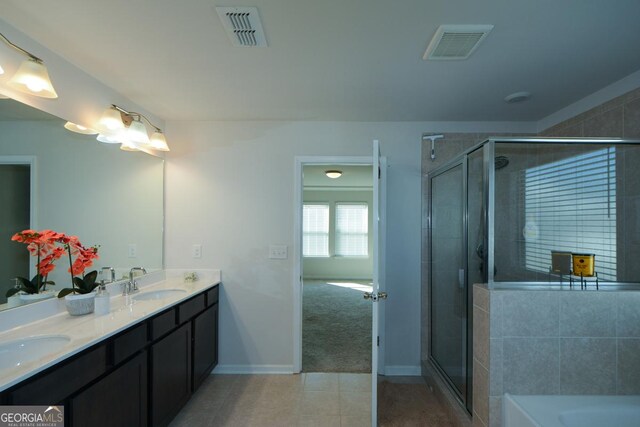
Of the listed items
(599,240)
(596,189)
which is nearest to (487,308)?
(599,240)

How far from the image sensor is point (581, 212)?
212 cm

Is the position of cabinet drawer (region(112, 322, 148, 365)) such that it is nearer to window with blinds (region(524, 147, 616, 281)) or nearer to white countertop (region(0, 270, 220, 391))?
white countertop (region(0, 270, 220, 391))

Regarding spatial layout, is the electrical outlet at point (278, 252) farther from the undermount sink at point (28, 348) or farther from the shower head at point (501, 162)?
the shower head at point (501, 162)

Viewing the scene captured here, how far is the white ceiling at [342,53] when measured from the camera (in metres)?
1.47

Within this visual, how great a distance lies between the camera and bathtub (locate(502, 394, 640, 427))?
161 centimetres

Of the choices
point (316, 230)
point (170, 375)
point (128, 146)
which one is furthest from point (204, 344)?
point (316, 230)

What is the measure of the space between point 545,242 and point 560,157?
61 cm

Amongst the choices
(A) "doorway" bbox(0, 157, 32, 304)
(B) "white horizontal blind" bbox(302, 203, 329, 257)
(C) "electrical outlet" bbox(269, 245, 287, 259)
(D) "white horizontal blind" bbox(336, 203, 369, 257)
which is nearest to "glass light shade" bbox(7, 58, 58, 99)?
(A) "doorway" bbox(0, 157, 32, 304)

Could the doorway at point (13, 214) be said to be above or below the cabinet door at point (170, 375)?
above

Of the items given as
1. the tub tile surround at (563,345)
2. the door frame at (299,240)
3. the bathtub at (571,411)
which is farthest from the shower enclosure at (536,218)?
the door frame at (299,240)

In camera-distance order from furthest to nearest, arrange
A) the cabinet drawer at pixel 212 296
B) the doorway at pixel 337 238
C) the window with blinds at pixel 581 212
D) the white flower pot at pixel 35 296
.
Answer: the doorway at pixel 337 238 < the cabinet drawer at pixel 212 296 < the window with blinds at pixel 581 212 < the white flower pot at pixel 35 296

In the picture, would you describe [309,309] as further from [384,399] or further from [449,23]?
[449,23]

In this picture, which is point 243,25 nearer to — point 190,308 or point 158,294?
point 190,308

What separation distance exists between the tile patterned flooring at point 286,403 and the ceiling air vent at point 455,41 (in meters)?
2.44
